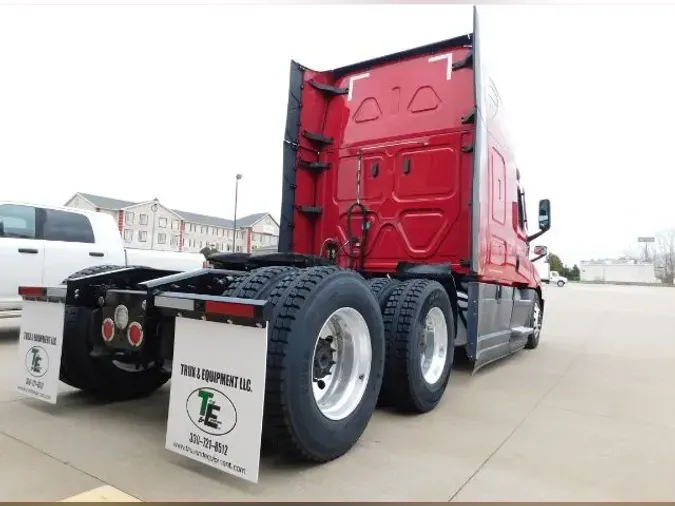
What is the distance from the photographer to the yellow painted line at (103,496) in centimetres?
219

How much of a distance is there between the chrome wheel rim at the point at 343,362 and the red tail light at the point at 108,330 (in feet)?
4.29

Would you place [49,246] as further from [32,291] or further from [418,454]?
[418,454]

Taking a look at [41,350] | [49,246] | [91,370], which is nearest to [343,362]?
[91,370]

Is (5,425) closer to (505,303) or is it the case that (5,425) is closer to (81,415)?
(81,415)

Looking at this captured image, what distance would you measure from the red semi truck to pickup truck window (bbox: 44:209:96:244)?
3.22 m

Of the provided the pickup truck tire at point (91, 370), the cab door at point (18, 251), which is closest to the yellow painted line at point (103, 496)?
the pickup truck tire at point (91, 370)

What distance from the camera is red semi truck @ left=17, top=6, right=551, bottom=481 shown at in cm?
238

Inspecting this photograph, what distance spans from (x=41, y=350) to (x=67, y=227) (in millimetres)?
3886

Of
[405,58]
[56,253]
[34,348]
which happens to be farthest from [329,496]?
[56,253]

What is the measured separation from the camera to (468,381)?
203 inches

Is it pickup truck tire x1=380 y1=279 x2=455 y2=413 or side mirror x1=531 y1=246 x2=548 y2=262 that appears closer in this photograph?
pickup truck tire x1=380 y1=279 x2=455 y2=413

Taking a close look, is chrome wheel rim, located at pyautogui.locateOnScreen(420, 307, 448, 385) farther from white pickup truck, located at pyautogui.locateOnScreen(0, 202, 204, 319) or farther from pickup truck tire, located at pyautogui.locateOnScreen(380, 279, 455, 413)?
white pickup truck, located at pyautogui.locateOnScreen(0, 202, 204, 319)

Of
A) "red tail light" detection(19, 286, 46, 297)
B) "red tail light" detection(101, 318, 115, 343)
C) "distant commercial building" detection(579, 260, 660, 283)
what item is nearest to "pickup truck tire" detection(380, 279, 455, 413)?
"red tail light" detection(101, 318, 115, 343)

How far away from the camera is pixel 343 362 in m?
3.06
